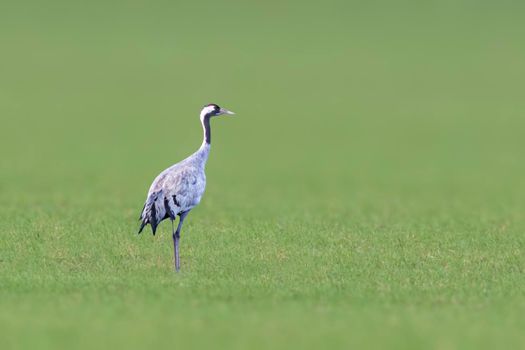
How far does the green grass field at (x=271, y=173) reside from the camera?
569 inches

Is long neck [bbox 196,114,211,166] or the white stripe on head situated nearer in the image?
long neck [bbox 196,114,211,166]

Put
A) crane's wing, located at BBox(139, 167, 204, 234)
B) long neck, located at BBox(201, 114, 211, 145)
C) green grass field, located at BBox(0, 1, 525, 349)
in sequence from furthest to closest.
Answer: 1. long neck, located at BBox(201, 114, 211, 145)
2. crane's wing, located at BBox(139, 167, 204, 234)
3. green grass field, located at BBox(0, 1, 525, 349)

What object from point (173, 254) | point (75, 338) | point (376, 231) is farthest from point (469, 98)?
point (75, 338)

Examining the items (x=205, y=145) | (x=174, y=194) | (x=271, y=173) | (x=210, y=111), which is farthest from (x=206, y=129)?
(x=271, y=173)

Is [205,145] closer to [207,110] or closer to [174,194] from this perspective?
[207,110]

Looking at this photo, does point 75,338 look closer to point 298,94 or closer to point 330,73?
point 298,94

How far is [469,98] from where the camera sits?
2405 inches

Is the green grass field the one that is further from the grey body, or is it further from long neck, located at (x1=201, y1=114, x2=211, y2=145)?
long neck, located at (x1=201, y1=114, x2=211, y2=145)

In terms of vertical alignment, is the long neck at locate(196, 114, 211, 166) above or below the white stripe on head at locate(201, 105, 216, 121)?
below

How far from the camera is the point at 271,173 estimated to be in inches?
1474

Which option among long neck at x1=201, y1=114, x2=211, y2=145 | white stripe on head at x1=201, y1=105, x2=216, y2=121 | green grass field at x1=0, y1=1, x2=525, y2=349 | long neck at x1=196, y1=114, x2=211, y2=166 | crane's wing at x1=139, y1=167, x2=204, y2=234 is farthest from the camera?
white stripe on head at x1=201, y1=105, x2=216, y2=121

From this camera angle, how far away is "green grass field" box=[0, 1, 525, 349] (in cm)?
1446

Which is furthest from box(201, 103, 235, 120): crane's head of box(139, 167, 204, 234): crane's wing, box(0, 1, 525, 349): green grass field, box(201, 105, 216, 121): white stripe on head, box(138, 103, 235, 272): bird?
box(0, 1, 525, 349): green grass field

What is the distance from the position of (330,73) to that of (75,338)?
57309 millimetres
